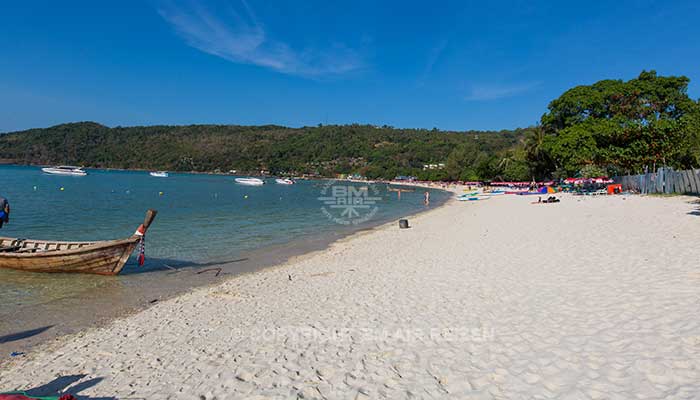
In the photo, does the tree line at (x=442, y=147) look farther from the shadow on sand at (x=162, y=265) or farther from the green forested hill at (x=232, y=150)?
the shadow on sand at (x=162, y=265)

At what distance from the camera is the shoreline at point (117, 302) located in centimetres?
658

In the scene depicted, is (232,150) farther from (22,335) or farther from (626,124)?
(22,335)

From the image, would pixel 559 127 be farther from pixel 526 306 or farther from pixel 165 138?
pixel 165 138

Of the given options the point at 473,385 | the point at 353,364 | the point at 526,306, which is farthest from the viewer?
the point at 526,306

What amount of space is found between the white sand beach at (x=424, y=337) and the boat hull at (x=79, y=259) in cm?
324

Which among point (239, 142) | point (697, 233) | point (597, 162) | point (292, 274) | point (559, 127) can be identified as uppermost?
point (239, 142)

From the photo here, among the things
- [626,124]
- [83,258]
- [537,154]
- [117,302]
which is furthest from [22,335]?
[537,154]

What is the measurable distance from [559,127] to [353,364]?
5796 centimetres

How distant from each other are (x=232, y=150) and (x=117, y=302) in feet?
587

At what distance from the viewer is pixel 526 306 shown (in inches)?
248

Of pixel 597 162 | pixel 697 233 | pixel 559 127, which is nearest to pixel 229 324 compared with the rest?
pixel 697 233

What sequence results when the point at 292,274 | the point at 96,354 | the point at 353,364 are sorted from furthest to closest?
1. the point at 292,274
2. the point at 96,354
3. the point at 353,364

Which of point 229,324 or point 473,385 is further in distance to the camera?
point 229,324

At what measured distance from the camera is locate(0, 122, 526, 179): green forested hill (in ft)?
544
